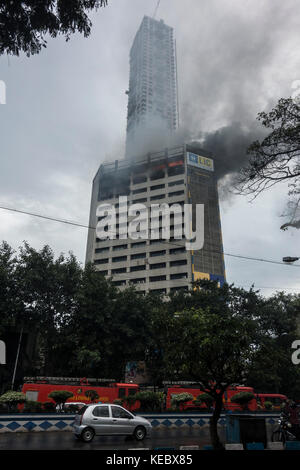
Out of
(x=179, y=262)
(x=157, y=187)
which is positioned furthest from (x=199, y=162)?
(x=179, y=262)

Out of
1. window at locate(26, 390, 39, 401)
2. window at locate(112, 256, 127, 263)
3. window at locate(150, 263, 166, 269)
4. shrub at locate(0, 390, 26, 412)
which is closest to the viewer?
shrub at locate(0, 390, 26, 412)

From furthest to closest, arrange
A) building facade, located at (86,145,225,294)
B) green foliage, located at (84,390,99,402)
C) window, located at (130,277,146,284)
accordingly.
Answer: window, located at (130,277,146,284) < building facade, located at (86,145,225,294) < green foliage, located at (84,390,99,402)

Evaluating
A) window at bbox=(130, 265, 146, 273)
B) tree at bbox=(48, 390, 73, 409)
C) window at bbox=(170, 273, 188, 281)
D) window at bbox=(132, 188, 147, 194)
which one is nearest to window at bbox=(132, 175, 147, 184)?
window at bbox=(132, 188, 147, 194)

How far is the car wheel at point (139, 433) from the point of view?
45.9ft

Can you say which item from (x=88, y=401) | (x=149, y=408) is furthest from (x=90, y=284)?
(x=149, y=408)

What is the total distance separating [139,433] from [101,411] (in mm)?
1917

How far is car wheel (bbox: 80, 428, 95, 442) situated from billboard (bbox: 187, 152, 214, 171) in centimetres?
7650

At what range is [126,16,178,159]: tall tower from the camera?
12424 centimetres

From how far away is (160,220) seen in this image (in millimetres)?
82000

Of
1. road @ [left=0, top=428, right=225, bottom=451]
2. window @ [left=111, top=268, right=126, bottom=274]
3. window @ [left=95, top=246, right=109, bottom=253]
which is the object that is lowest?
road @ [left=0, top=428, right=225, bottom=451]

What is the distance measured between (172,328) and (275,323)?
34.0 m

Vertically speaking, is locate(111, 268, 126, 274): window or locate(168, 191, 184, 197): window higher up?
locate(168, 191, 184, 197): window

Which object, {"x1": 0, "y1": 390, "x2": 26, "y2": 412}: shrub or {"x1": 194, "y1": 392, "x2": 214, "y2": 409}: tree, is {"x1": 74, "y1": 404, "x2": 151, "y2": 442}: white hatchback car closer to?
{"x1": 0, "y1": 390, "x2": 26, "y2": 412}: shrub

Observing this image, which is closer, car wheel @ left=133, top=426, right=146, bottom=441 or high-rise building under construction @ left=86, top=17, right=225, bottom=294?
car wheel @ left=133, top=426, right=146, bottom=441
